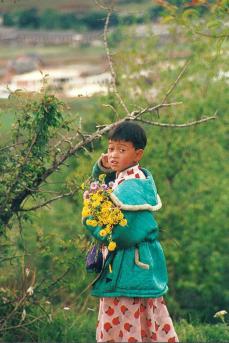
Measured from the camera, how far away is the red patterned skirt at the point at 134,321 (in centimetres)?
623

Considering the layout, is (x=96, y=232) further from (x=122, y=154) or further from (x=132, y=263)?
(x=122, y=154)

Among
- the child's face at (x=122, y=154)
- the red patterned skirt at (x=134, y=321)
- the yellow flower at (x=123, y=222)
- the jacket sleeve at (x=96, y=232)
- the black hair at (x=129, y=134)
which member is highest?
the black hair at (x=129, y=134)

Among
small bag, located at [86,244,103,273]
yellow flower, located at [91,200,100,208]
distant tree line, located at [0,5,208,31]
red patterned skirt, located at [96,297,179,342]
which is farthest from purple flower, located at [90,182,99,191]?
distant tree line, located at [0,5,208,31]

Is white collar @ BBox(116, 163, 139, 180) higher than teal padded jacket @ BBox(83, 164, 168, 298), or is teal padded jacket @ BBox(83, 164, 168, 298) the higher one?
white collar @ BBox(116, 163, 139, 180)

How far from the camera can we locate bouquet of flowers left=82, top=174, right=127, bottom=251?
605 cm

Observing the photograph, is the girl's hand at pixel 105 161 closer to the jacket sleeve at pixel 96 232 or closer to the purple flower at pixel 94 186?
the purple flower at pixel 94 186

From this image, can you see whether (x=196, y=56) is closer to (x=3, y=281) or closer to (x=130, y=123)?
(x=3, y=281)

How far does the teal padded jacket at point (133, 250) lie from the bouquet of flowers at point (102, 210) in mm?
40

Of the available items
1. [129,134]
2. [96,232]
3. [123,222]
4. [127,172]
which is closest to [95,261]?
[96,232]

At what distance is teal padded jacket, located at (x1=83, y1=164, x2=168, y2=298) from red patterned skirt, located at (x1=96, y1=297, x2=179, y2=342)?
0.37ft

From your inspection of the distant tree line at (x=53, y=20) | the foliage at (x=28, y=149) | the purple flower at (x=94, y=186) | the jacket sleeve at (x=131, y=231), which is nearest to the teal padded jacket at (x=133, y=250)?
the jacket sleeve at (x=131, y=231)

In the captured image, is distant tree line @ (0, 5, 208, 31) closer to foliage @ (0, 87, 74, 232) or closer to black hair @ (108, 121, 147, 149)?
foliage @ (0, 87, 74, 232)

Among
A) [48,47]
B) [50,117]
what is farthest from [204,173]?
[48,47]

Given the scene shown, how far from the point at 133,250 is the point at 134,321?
1.40 ft
